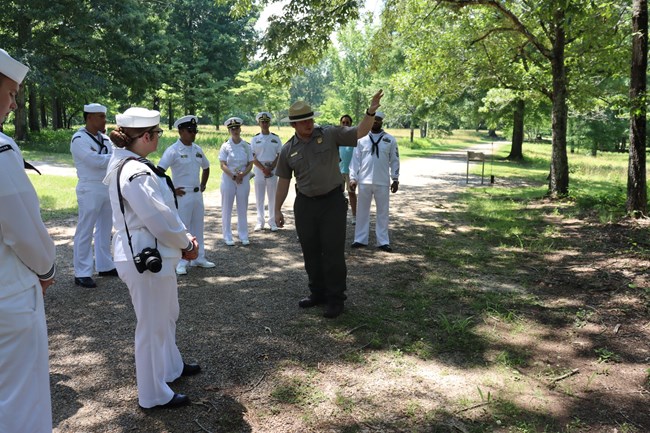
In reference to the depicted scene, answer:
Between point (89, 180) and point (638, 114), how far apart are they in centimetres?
918

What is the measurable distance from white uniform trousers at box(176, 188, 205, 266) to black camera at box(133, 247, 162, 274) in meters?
3.69

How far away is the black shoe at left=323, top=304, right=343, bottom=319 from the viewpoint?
5.25 meters

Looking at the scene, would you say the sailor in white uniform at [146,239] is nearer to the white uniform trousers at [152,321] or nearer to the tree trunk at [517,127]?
the white uniform trousers at [152,321]

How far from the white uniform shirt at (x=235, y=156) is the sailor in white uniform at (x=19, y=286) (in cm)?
599

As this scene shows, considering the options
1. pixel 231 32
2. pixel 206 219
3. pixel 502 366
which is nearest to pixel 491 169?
pixel 206 219

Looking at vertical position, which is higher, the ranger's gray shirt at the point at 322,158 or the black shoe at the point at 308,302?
the ranger's gray shirt at the point at 322,158

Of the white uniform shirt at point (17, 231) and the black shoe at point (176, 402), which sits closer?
the white uniform shirt at point (17, 231)

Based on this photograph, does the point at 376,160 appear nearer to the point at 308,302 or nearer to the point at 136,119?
the point at 308,302

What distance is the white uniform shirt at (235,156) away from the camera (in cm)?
821

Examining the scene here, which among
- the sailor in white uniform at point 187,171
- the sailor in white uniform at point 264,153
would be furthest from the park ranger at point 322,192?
the sailor in white uniform at point 264,153

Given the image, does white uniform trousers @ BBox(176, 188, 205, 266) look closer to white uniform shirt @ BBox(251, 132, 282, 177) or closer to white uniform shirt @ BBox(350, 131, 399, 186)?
white uniform shirt @ BBox(251, 132, 282, 177)

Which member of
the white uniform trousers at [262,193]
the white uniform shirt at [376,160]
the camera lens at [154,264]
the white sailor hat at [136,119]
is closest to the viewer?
the camera lens at [154,264]

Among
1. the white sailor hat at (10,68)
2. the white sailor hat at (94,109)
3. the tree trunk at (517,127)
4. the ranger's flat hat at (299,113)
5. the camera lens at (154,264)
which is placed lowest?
the camera lens at (154,264)

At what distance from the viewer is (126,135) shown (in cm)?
325
